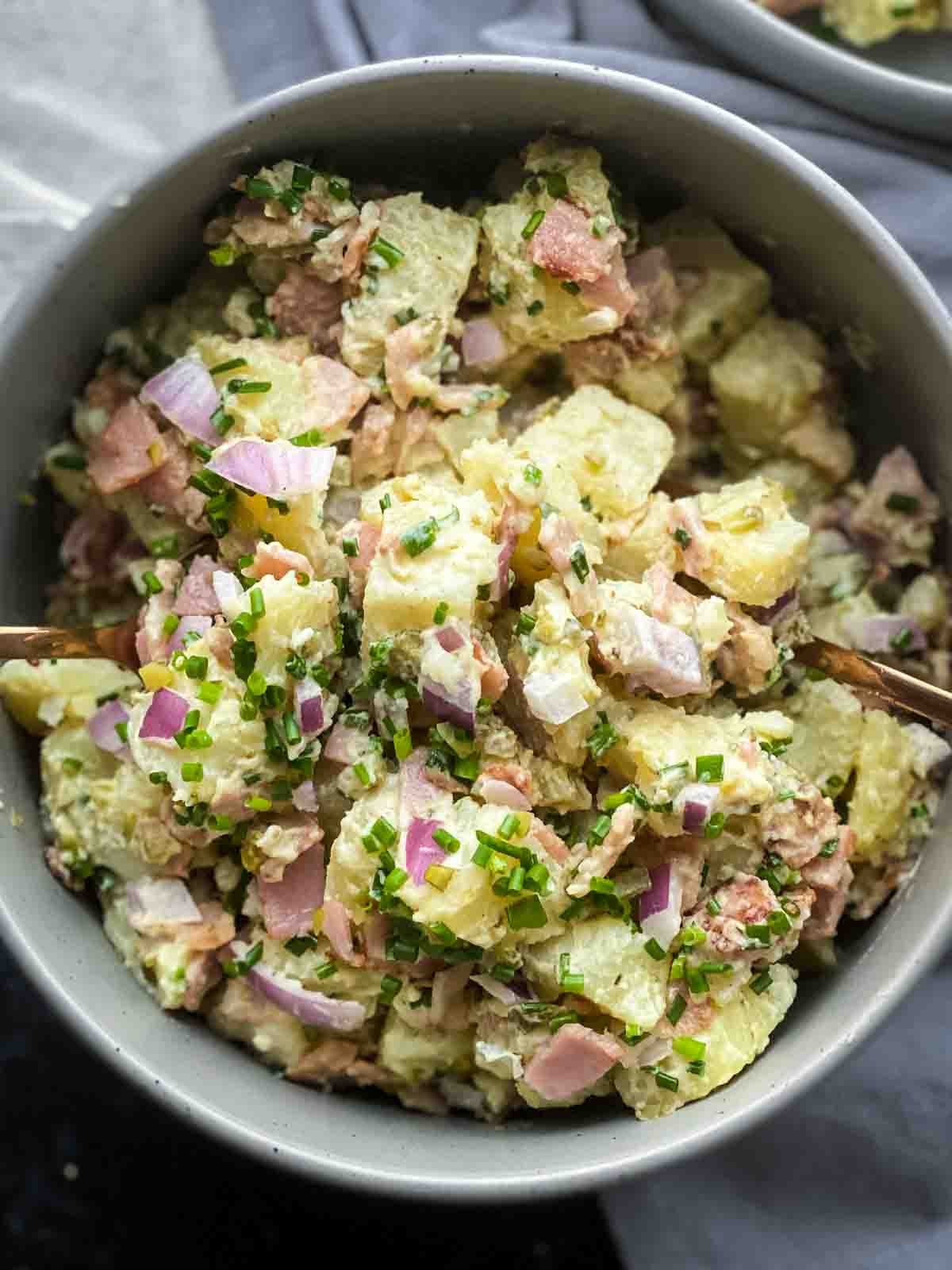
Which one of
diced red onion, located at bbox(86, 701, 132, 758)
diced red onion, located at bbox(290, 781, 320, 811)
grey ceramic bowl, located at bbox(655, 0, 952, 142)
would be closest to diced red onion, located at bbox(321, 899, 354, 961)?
diced red onion, located at bbox(290, 781, 320, 811)

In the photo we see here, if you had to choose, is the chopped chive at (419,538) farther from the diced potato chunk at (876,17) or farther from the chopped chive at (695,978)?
the diced potato chunk at (876,17)

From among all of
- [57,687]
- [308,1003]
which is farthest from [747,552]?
[57,687]

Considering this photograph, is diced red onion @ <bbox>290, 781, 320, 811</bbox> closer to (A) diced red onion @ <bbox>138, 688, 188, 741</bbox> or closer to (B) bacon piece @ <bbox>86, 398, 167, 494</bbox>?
(A) diced red onion @ <bbox>138, 688, 188, 741</bbox>

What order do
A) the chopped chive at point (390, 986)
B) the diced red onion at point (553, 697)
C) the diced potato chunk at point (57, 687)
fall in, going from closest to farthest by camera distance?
the diced red onion at point (553, 697)
the chopped chive at point (390, 986)
the diced potato chunk at point (57, 687)

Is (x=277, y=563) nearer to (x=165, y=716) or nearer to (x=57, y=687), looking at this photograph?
(x=165, y=716)

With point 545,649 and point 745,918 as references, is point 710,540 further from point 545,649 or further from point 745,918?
point 745,918

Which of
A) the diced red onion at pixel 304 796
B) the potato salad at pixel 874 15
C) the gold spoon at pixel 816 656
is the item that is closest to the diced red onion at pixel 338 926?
the diced red onion at pixel 304 796

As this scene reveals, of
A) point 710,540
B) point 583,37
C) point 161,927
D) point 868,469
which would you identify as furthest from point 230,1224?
point 583,37
